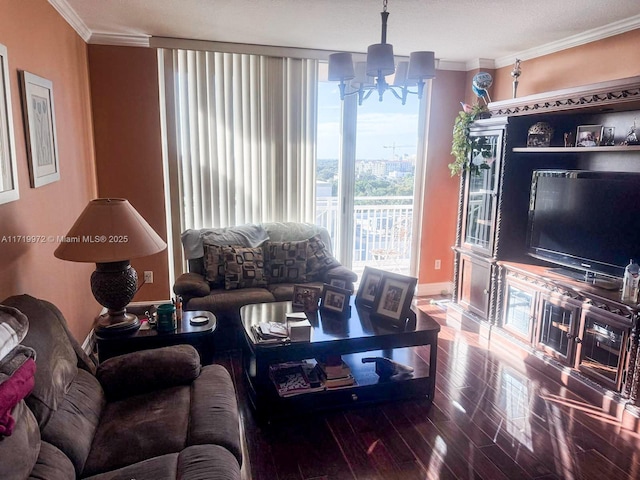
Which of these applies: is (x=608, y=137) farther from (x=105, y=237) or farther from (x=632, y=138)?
(x=105, y=237)

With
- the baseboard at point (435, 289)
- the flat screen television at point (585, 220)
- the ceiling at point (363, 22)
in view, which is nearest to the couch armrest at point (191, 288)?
the ceiling at point (363, 22)

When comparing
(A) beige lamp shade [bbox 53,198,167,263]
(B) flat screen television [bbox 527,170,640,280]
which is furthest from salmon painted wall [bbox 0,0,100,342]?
(B) flat screen television [bbox 527,170,640,280]

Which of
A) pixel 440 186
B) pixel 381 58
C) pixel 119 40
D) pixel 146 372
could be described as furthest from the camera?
pixel 440 186

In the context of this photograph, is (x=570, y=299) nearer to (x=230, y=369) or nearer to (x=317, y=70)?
(x=230, y=369)

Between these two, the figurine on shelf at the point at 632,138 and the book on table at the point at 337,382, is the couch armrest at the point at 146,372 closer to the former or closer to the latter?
the book on table at the point at 337,382

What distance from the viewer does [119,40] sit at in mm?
3881

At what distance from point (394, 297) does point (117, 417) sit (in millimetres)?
1668

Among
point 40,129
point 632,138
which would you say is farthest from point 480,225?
point 40,129

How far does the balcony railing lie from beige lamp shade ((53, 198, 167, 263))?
2.60 meters

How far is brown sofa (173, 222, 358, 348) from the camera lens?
350 centimetres

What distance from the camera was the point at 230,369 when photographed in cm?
328

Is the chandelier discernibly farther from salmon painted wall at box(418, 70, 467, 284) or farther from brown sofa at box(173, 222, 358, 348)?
salmon painted wall at box(418, 70, 467, 284)

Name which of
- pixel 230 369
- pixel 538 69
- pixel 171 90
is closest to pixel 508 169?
pixel 538 69

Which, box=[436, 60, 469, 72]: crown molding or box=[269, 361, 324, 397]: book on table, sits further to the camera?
box=[436, 60, 469, 72]: crown molding
